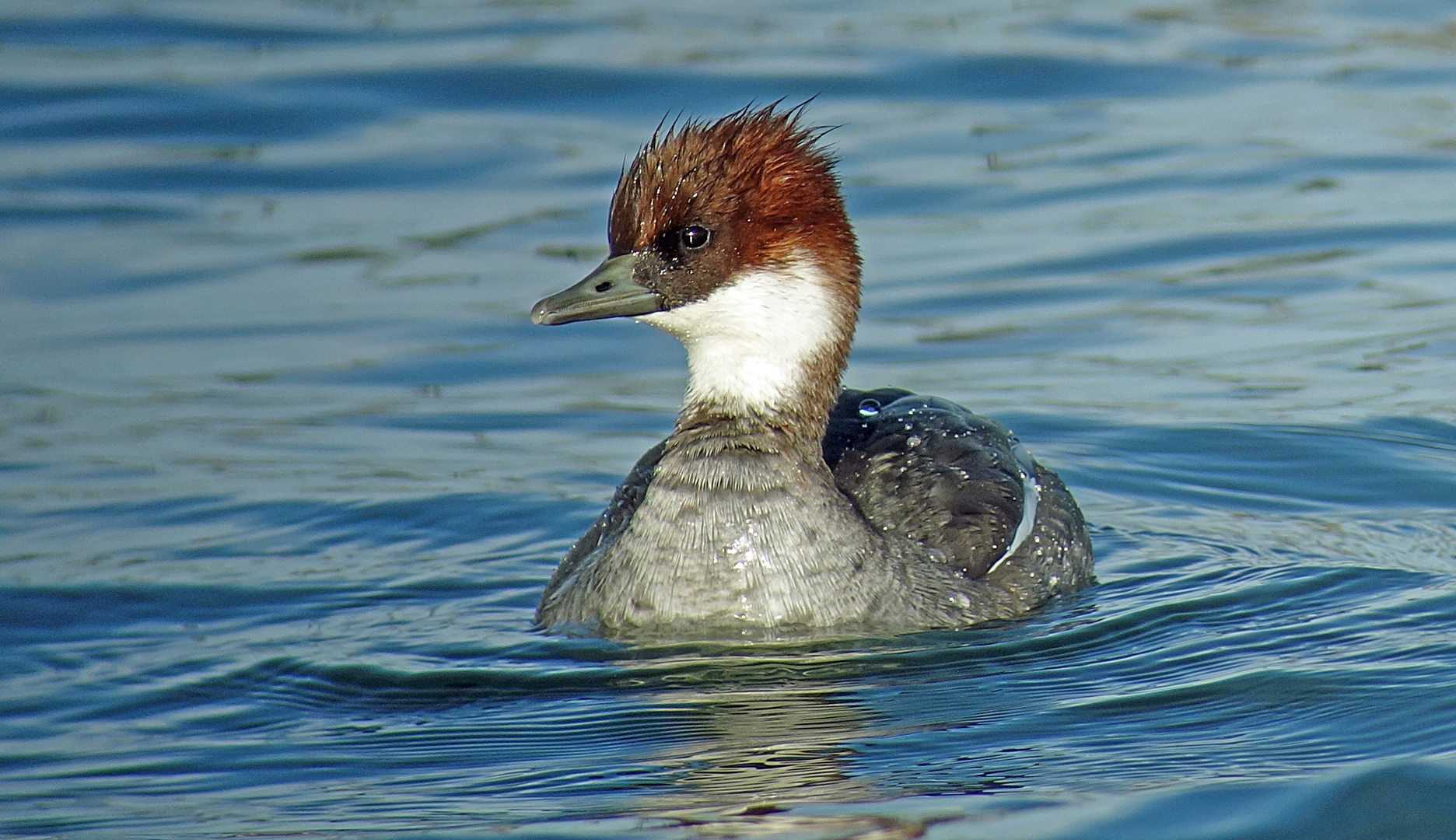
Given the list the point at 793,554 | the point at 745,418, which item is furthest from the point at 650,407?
the point at 793,554

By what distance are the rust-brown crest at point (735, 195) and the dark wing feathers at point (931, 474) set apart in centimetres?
83

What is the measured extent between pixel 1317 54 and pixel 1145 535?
7258mm

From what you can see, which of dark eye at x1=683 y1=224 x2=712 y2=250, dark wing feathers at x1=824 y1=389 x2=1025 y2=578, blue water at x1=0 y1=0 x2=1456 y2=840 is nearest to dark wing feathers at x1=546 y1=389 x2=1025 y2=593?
dark wing feathers at x1=824 y1=389 x2=1025 y2=578

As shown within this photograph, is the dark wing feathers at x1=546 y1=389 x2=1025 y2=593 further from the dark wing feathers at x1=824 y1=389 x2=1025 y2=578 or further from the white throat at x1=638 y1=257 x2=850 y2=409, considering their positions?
the white throat at x1=638 y1=257 x2=850 y2=409

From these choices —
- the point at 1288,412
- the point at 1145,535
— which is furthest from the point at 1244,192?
the point at 1145,535

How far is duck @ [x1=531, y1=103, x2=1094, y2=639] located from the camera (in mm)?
6238

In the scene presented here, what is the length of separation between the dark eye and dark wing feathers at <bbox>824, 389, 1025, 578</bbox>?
1.06 meters

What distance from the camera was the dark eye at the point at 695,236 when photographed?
6336 millimetres

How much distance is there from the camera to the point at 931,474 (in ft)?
22.8

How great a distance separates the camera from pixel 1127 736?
5.36 m

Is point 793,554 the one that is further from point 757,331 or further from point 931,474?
point 931,474

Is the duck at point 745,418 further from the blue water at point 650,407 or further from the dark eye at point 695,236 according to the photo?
the blue water at point 650,407

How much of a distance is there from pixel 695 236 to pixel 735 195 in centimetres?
18

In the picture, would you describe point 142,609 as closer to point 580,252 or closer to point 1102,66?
point 580,252
